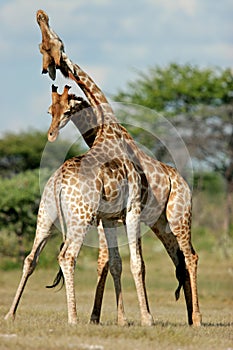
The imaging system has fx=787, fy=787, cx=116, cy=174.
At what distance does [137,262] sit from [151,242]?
21252 mm

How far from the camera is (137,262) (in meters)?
9.07

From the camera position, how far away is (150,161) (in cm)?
994

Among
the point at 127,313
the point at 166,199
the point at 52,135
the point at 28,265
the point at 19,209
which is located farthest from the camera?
the point at 19,209

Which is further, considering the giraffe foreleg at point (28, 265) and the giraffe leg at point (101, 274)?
the giraffe leg at point (101, 274)

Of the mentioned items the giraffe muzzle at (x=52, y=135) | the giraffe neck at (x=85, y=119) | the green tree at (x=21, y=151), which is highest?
the green tree at (x=21, y=151)

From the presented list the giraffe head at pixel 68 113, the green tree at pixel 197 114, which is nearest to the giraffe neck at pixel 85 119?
the giraffe head at pixel 68 113

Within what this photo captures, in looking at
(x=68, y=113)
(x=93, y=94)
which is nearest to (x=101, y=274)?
(x=68, y=113)

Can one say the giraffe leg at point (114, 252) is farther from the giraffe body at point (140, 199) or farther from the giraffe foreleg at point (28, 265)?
the giraffe foreleg at point (28, 265)

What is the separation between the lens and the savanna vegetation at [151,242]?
25.4ft

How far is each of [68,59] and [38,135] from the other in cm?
2638

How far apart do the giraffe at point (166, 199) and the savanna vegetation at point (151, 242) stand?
1.99ft

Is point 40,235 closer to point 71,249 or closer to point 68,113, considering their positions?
point 71,249

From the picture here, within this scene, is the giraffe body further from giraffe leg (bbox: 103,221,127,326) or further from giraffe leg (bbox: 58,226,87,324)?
giraffe leg (bbox: 58,226,87,324)

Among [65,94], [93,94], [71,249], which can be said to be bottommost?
[71,249]
